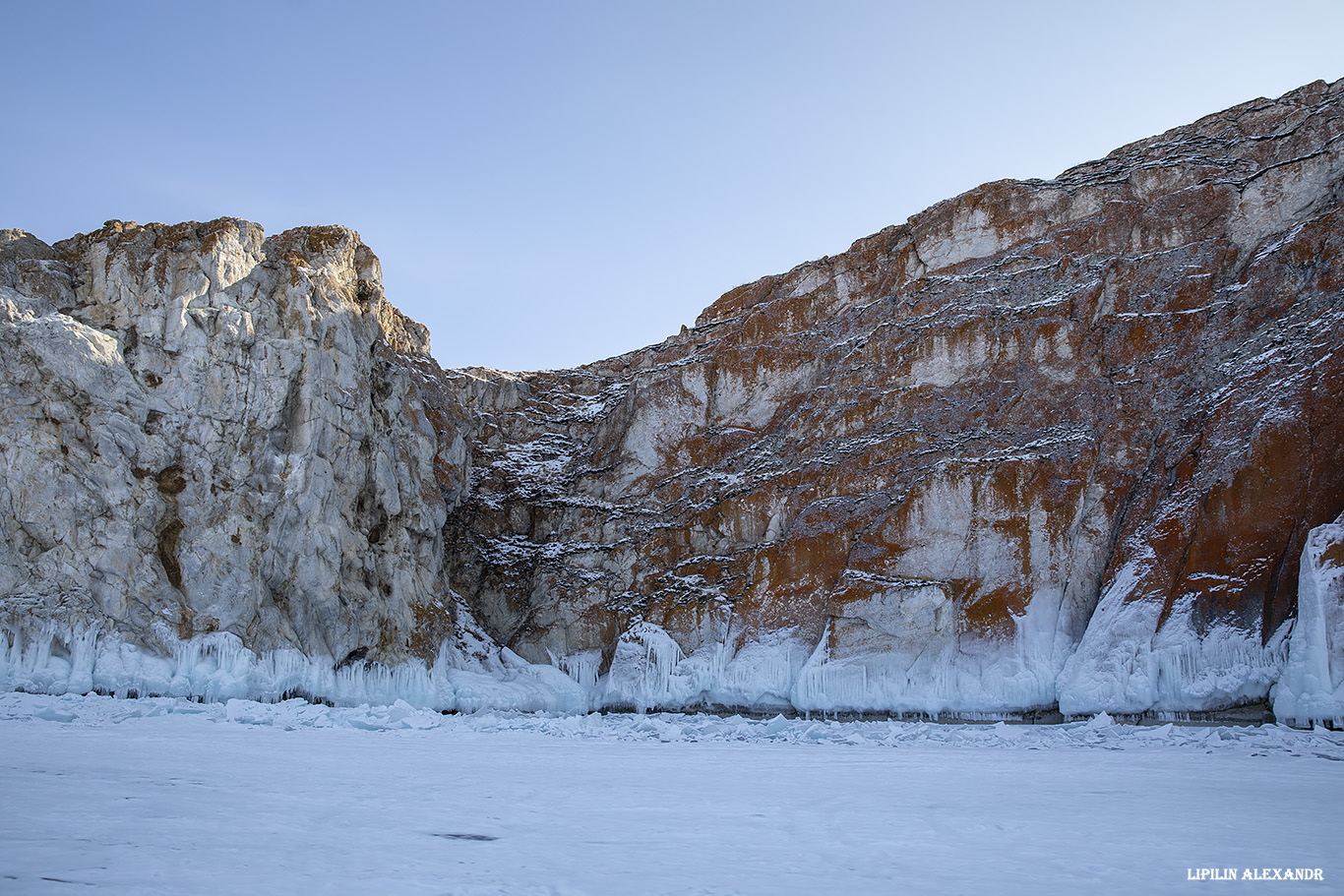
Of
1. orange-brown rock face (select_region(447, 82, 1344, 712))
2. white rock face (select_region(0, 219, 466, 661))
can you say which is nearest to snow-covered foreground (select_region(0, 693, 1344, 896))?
orange-brown rock face (select_region(447, 82, 1344, 712))

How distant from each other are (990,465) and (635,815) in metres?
29.5

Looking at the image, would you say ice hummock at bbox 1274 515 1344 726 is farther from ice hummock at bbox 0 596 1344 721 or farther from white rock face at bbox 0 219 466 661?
white rock face at bbox 0 219 466 661

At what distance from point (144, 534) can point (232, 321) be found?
371 inches

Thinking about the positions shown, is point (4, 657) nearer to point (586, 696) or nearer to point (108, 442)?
point (108, 442)

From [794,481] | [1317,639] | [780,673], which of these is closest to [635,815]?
[1317,639]

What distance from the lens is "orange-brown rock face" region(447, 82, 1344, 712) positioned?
29.3 metres

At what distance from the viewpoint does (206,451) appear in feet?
111

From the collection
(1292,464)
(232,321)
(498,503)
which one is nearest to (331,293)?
(232,321)

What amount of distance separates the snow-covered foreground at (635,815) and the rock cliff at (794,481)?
10.2m

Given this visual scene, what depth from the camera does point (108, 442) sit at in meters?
31.8

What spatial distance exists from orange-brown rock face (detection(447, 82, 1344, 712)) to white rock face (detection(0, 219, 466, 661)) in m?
9.20

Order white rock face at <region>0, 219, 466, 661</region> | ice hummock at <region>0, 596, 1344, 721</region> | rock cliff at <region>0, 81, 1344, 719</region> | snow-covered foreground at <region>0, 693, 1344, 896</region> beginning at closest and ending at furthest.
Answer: snow-covered foreground at <region>0, 693, 1344, 896</region>, ice hummock at <region>0, 596, 1344, 721</region>, rock cliff at <region>0, 81, 1344, 719</region>, white rock face at <region>0, 219, 466, 661</region>

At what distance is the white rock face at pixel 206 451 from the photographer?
30453mm

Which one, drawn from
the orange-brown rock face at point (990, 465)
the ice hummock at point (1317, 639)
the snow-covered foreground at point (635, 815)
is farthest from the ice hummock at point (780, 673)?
the snow-covered foreground at point (635, 815)
